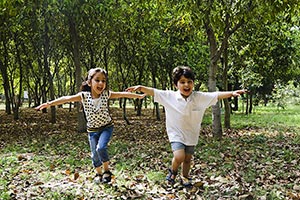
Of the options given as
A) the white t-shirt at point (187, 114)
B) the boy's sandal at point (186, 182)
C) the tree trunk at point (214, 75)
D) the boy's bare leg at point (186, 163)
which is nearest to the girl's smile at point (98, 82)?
the white t-shirt at point (187, 114)

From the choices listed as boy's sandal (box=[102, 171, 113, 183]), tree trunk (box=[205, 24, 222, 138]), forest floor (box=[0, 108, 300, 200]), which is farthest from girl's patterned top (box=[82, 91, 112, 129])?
tree trunk (box=[205, 24, 222, 138])

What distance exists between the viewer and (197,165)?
707cm

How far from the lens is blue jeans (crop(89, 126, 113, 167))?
5.63 m

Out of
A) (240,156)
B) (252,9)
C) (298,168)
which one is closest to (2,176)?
(240,156)

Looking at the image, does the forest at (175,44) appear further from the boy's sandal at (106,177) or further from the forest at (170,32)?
the boy's sandal at (106,177)

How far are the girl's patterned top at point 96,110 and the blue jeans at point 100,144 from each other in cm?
13

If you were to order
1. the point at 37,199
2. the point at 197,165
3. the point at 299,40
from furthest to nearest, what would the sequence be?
1. the point at 299,40
2. the point at 197,165
3. the point at 37,199

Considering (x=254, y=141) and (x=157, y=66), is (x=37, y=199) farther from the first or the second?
(x=157, y=66)

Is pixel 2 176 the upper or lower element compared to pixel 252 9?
lower

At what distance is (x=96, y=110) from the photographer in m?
5.67

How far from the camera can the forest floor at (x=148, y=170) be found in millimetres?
5215

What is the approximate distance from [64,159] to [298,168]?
4803 millimetres

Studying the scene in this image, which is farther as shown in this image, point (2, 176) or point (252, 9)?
point (252, 9)

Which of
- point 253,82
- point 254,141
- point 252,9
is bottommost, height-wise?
point 254,141
